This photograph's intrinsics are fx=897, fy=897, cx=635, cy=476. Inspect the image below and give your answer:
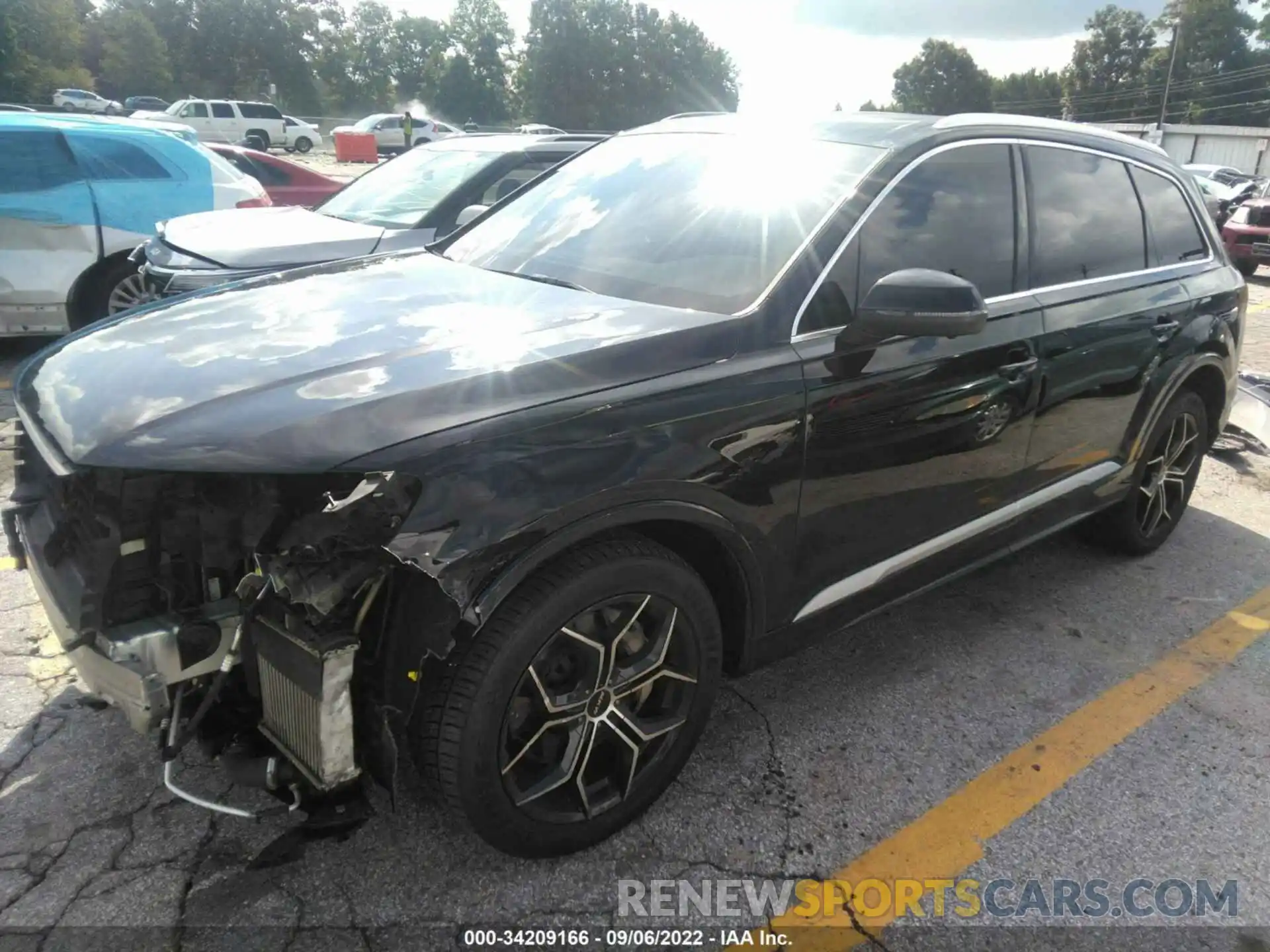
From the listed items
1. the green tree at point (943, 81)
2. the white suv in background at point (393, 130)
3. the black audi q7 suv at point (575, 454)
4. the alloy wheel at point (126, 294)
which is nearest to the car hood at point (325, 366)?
the black audi q7 suv at point (575, 454)

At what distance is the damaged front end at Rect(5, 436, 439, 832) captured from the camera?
1872 mm

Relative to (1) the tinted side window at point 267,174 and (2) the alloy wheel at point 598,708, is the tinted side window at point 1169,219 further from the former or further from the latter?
(1) the tinted side window at point 267,174

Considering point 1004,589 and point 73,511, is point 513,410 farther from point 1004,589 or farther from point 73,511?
point 1004,589

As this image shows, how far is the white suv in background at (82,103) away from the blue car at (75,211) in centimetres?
3672

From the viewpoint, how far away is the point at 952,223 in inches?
114

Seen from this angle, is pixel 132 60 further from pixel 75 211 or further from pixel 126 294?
pixel 126 294

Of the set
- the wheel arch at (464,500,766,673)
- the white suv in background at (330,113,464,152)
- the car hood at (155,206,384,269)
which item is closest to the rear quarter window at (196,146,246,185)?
the car hood at (155,206,384,269)

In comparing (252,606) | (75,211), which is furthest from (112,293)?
(252,606)

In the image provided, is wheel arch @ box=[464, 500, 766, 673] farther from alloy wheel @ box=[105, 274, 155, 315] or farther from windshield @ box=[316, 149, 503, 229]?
alloy wheel @ box=[105, 274, 155, 315]

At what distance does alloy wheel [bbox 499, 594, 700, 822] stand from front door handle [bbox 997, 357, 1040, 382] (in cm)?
143

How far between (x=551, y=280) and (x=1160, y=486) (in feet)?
10.1

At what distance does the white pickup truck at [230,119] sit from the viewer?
118 feet

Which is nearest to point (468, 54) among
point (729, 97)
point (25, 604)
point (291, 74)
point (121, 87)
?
point (291, 74)

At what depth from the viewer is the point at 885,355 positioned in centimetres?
260
